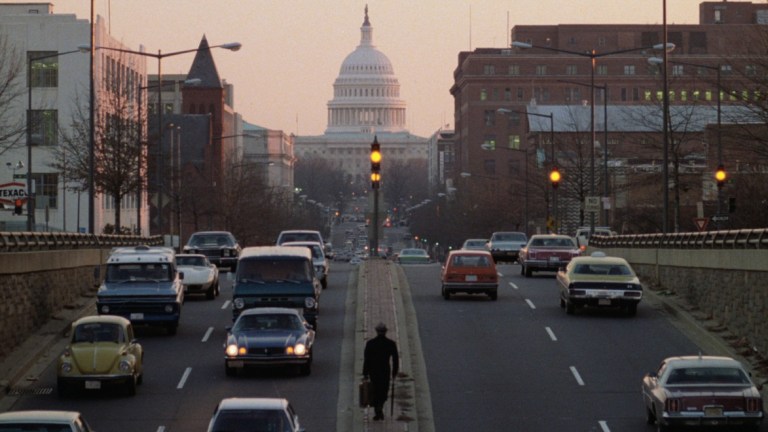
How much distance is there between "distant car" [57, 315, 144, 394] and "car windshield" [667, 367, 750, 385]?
9983mm

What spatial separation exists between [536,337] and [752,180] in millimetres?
35933

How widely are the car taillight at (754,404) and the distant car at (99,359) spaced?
11.1 metres

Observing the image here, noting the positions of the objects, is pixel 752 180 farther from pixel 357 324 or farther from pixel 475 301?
pixel 357 324

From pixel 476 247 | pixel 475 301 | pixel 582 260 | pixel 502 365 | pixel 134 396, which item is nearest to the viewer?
pixel 134 396

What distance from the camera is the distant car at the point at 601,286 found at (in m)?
39.8

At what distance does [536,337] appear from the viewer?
3641 centimetres

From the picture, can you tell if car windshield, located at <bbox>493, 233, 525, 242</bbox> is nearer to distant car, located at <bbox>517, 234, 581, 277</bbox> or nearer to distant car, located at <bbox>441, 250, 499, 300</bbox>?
distant car, located at <bbox>517, 234, 581, 277</bbox>

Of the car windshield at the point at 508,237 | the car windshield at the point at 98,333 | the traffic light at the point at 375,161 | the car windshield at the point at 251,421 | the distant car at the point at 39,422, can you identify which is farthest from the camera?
the car windshield at the point at 508,237

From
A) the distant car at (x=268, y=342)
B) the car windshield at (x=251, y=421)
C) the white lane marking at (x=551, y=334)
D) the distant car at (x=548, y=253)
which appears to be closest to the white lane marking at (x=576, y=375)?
the white lane marking at (x=551, y=334)

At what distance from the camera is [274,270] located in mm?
35938

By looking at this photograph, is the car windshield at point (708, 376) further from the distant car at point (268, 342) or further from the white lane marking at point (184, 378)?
the white lane marking at point (184, 378)

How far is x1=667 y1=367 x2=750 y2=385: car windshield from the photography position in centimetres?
2480

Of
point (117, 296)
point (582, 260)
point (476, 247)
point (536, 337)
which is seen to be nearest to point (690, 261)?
point (582, 260)

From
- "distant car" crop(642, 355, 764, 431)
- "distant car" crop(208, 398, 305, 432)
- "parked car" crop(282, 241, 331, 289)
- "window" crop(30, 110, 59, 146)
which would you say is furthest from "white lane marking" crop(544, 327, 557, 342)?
"window" crop(30, 110, 59, 146)
